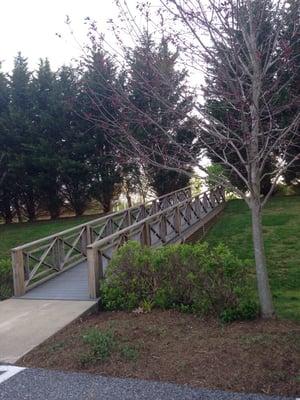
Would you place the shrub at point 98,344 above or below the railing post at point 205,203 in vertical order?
below

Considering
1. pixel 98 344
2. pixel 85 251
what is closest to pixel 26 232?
pixel 85 251

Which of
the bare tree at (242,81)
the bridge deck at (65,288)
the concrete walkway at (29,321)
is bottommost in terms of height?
the concrete walkway at (29,321)

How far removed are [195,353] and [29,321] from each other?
8.79ft

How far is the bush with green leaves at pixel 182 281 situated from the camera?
18.8ft

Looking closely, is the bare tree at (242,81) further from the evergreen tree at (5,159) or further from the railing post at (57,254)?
the evergreen tree at (5,159)

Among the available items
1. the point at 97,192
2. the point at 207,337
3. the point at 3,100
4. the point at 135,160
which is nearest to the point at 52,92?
the point at 3,100

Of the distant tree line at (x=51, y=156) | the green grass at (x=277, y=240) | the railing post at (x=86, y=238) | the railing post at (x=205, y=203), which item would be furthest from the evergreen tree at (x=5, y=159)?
the green grass at (x=277, y=240)

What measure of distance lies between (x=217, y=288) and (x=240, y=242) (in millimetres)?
5846

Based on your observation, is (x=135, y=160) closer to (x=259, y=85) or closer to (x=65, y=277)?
(x=259, y=85)

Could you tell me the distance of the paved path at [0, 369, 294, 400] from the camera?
3713mm

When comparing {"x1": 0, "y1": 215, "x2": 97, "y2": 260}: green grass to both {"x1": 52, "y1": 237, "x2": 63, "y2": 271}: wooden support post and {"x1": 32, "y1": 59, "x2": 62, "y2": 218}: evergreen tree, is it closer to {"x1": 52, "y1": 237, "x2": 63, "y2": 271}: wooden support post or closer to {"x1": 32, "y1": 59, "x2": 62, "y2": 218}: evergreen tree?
{"x1": 32, "y1": 59, "x2": 62, "y2": 218}: evergreen tree

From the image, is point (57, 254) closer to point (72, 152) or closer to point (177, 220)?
point (177, 220)

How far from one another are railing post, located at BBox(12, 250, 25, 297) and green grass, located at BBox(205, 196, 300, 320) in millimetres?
4156

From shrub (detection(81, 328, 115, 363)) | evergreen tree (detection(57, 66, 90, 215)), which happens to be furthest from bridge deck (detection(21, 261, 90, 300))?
evergreen tree (detection(57, 66, 90, 215))
